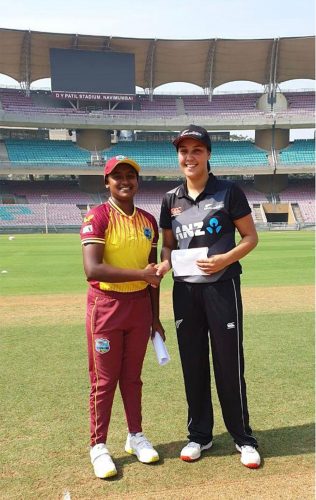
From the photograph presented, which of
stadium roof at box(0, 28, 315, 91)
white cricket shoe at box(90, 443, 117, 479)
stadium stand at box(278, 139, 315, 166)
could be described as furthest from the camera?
stadium stand at box(278, 139, 315, 166)

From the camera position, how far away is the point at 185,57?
45.7m

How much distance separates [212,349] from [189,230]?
97 cm

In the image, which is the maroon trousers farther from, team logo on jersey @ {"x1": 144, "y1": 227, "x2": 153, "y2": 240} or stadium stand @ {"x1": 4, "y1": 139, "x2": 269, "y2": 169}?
stadium stand @ {"x1": 4, "y1": 139, "x2": 269, "y2": 169}

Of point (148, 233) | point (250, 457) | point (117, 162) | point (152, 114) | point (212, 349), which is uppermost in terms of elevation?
point (152, 114)

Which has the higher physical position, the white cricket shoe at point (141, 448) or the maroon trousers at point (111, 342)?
the maroon trousers at point (111, 342)

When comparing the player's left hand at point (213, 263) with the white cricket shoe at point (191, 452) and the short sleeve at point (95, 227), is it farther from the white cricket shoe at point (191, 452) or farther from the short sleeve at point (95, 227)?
the white cricket shoe at point (191, 452)

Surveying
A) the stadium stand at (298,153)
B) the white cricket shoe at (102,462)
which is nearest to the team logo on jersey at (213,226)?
the white cricket shoe at (102,462)

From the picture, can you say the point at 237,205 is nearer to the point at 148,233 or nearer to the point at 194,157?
the point at 194,157

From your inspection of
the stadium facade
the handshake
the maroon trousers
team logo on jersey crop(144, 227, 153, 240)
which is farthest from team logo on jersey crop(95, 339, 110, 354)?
the stadium facade

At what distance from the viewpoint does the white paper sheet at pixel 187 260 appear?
3.32 meters

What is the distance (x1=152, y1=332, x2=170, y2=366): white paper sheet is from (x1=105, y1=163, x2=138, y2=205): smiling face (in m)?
1.15

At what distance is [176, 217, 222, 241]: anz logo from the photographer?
3311mm

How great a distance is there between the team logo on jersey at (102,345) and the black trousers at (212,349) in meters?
0.61

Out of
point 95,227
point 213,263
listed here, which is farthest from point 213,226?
point 95,227
